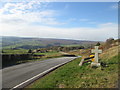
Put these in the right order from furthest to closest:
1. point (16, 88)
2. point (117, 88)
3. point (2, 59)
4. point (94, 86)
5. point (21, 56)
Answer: point (21, 56) → point (2, 59) → point (16, 88) → point (94, 86) → point (117, 88)

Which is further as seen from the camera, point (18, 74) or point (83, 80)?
point (18, 74)

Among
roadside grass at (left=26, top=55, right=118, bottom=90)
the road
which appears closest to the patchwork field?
roadside grass at (left=26, top=55, right=118, bottom=90)

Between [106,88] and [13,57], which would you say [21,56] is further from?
[106,88]

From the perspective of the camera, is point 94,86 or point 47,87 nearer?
point 94,86

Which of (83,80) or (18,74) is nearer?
(83,80)

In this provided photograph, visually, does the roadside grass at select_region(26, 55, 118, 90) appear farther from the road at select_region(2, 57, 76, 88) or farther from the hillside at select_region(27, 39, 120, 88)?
the road at select_region(2, 57, 76, 88)

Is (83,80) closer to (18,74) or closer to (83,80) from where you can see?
(83,80)

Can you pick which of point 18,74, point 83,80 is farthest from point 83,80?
point 18,74

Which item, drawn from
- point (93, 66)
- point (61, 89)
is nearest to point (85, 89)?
point (61, 89)

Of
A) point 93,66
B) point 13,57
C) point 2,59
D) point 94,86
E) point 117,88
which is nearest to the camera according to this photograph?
point 117,88

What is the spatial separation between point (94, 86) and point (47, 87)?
2.20 m

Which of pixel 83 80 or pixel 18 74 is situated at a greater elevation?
pixel 83 80

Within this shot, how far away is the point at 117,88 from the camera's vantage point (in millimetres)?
5605

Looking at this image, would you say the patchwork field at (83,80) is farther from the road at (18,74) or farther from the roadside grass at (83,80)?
the road at (18,74)
